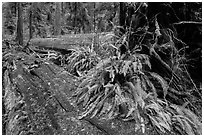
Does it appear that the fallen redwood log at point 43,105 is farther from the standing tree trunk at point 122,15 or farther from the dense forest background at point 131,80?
the standing tree trunk at point 122,15

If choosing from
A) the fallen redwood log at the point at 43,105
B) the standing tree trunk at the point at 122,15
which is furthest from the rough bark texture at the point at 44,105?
the standing tree trunk at the point at 122,15

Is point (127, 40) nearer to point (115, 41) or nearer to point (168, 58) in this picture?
point (115, 41)

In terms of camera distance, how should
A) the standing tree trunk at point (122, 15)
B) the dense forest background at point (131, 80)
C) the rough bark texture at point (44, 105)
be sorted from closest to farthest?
the rough bark texture at point (44, 105) → the dense forest background at point (131, 80) → the standing tree trunk at point (122, 15)

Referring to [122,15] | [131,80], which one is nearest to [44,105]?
[131,80]

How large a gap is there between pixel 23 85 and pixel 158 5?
3798mm

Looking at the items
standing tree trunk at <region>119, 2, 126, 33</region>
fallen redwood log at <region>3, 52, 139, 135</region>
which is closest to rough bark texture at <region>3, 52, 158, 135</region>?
fallen redwood log at <region>3, 52, 139, 135</region>

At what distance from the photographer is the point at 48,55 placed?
6.87 meters

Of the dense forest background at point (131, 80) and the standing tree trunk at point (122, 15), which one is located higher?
Result: the standing tree trunk at point (122, 15)

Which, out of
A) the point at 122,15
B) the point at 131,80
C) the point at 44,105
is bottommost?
the point at 44,105

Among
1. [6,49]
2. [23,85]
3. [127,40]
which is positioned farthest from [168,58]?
[6,49]

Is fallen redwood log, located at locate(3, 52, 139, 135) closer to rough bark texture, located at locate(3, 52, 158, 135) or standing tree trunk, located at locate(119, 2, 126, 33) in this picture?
rough bark texture, located at locate(3, 52, 158, 135)

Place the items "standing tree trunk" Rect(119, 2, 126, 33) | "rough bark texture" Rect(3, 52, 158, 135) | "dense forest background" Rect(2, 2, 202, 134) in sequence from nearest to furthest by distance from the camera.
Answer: "rough bark texture" Rect(3, 52, 158, 135)
"dense forest background" Rect(2, 2, 202, 134)
"standing tree trunk" Rect(119, 2, 126, 33)

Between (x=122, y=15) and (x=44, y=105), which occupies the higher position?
(x=122, y=15)

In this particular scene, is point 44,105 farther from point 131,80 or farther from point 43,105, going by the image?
point 131,80
